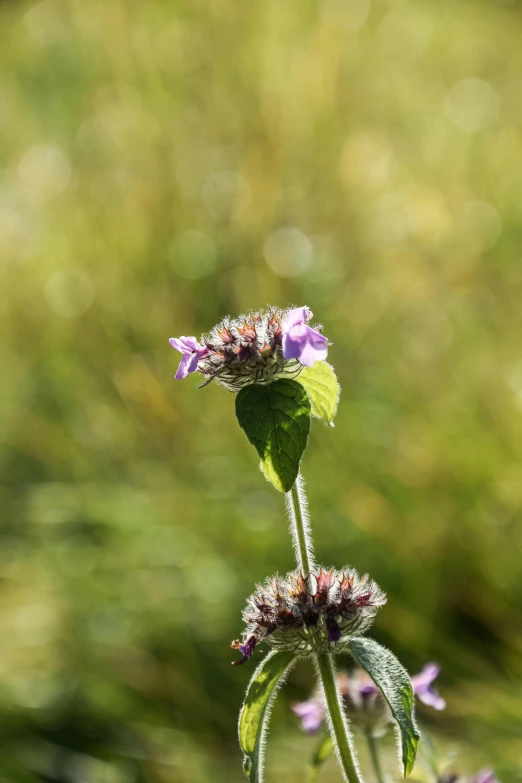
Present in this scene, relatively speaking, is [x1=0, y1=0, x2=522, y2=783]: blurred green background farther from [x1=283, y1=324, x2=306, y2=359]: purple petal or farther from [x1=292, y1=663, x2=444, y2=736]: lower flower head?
[x1=283, y1=324, x2=306, y2=359]: purple petal

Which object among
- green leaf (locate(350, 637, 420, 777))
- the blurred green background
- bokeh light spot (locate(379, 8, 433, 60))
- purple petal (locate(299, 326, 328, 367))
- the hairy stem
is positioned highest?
bokeh light spot (locate(379, 8, 433, 60))

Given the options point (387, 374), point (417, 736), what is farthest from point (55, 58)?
point (417, 736)

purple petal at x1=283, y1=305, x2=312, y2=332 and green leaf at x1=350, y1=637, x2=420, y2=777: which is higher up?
purple petal at x1=283, y1=305, x2=312, y2=332

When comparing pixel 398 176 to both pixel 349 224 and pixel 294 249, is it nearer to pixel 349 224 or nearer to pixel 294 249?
pixel 349 224

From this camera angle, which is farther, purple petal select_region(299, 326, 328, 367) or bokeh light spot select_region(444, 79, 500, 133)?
bokeh light spot select_region(444, 79, 500, 133)

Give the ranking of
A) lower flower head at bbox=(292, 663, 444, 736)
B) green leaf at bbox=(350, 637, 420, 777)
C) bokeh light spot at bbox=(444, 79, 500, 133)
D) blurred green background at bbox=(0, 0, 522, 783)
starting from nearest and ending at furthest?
green leaf at bbox=(350, 637, 420, 777) → lower flower head at bbox=(292, 663, 444, 736) → blurred green background at bbox=(0, 0, 522, 783) → bokeh light spot at bbox=(444, 79, 500, 133)

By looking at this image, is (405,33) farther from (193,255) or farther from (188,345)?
(188,345)

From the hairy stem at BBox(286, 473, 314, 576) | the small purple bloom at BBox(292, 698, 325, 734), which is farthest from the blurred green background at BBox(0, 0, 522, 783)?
the hairy stem at BBox(286, 473, 314, 576)
